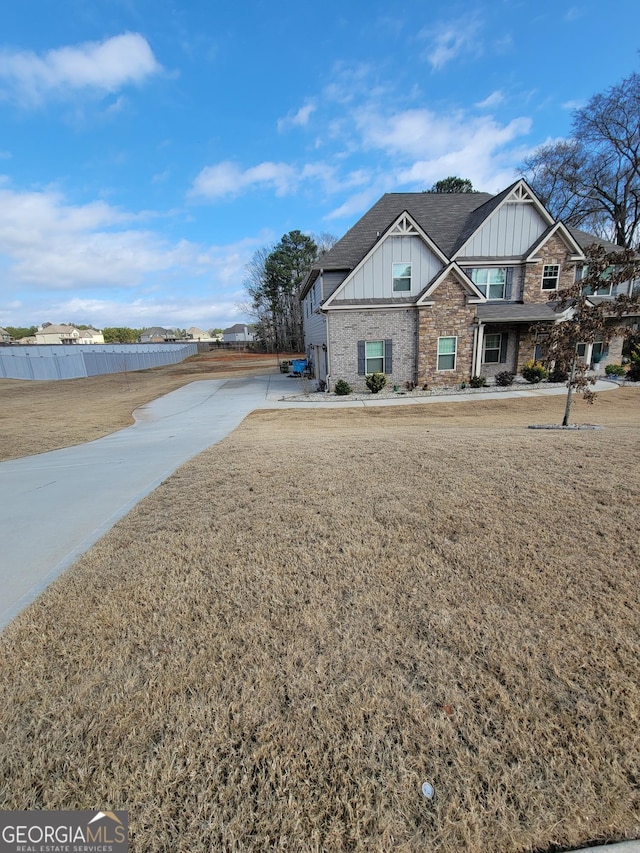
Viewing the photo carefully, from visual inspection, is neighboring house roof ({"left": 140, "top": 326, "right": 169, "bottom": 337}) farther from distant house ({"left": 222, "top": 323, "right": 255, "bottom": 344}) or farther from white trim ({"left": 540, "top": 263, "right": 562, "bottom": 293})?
white trim ({"left": 540, "top": 263, "right": 562, "bottom": 293})

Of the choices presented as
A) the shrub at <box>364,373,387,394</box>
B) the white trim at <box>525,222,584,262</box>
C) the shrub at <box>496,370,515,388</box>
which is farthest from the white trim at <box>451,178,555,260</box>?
the shrub at <box>364,373,387,394</box>

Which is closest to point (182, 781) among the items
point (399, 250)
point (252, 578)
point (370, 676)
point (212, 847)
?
point (212, 847)

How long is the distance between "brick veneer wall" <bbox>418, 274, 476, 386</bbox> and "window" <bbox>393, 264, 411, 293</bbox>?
1175 mm

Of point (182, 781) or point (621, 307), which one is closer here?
point (182, 781)

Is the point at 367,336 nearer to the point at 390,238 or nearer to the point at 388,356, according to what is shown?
the point at 388,356

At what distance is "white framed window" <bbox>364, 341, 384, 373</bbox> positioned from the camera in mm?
15750

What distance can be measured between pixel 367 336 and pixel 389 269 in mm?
2907

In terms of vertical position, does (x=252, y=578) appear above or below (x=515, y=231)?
below

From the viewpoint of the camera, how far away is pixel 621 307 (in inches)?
324

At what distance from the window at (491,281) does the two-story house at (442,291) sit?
0.15 feet

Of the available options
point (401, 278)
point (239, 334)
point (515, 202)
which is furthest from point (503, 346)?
point (239, 334)

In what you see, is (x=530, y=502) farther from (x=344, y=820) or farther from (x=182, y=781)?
(x=182, y=781)

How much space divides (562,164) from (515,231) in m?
18.1

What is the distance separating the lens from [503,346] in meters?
17.2
